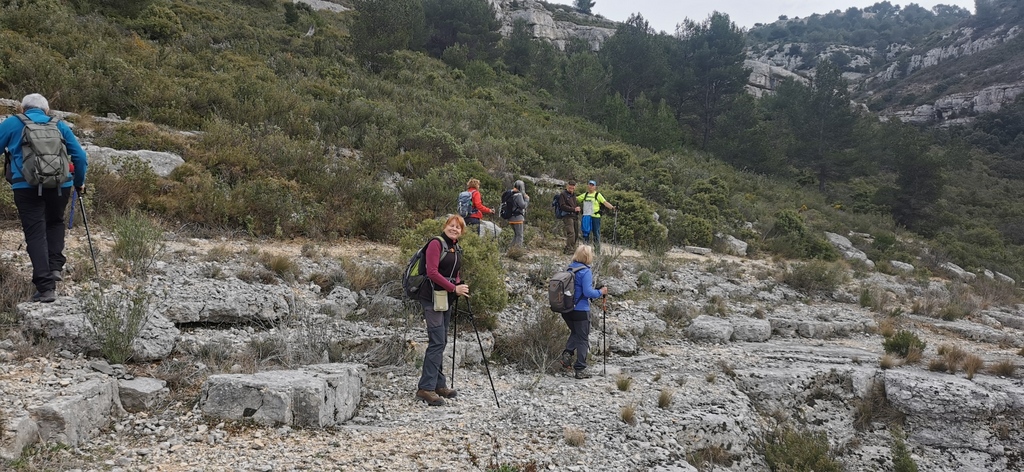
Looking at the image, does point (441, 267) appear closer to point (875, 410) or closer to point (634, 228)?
point (875, 410)

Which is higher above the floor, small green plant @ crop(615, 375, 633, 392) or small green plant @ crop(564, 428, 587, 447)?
small green plant @ crop(564, 428, 587, 447)

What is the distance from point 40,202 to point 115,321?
1.46 m

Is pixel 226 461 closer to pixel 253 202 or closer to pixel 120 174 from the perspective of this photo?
pixel 253 202

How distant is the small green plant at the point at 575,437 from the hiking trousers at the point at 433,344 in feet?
4.50

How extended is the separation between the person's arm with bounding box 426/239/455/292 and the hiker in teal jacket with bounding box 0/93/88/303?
335 cm

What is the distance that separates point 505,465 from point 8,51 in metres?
14.5

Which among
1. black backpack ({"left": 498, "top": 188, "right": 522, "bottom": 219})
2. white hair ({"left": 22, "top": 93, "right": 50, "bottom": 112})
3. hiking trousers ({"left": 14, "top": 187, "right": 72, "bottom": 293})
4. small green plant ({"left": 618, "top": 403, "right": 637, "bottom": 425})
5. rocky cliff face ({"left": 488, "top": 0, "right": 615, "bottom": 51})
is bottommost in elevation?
small green plant ({"left": 618, "top": 403, "right": 637, "bottom": 425})

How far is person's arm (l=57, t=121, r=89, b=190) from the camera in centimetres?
479

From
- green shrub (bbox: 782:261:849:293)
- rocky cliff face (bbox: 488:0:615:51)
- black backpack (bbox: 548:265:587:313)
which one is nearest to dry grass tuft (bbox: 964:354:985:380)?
green shrub (bbox: 782:261:849:293)

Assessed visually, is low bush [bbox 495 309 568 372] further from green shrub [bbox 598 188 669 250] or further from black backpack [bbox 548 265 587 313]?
green shrub [bbox 598 188 669 250]

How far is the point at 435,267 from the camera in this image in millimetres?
4781

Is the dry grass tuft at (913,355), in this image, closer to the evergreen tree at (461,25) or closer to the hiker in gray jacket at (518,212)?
the hiker in gray jacket at (518,212)

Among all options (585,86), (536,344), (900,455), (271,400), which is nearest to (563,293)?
(536,344)

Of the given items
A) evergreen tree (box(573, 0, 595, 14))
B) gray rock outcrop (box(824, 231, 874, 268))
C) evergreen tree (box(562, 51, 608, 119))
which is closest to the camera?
gray rock outcrop (box(824, 231, 874, 268))
